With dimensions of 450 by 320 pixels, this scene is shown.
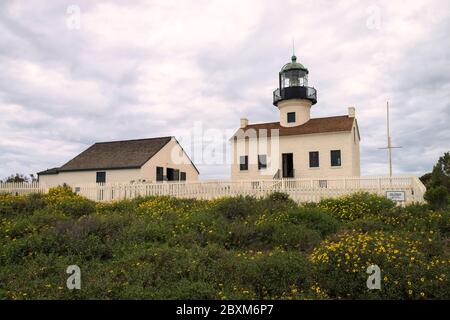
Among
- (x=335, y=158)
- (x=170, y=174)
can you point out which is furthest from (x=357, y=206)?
(x=170, y=174)

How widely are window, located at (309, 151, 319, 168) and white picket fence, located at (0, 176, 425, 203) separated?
888 cm

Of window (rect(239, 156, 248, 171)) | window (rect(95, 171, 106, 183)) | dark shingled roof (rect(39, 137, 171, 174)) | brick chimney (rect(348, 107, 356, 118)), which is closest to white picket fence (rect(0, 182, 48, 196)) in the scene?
window (rect(95, 171, 106, 183))

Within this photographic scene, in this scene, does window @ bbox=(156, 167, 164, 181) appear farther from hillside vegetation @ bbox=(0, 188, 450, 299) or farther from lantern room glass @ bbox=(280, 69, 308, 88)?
hillside vegetation @ bbox=(0, 188, 450, 299)

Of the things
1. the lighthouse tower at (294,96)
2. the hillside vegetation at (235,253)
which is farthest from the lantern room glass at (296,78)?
Result: the hillside vegetation at (235,253)

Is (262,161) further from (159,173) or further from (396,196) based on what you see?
(396,196)

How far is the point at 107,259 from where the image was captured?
9.23 metres

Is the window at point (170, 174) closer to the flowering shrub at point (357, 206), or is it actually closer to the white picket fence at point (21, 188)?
→ the white picket fence at point (21, 188)

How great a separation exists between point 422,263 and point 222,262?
3.81 metres

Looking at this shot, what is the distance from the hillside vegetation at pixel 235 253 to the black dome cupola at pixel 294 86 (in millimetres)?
17891

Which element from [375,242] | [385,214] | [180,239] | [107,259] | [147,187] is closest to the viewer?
[375,242]

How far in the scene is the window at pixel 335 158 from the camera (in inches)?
1090
